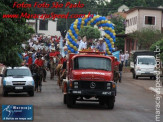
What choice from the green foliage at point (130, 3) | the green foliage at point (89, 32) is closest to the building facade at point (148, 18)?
the green foliage at point (89, 32)

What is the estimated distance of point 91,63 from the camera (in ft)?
80.5

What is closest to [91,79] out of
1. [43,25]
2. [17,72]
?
[17,72]

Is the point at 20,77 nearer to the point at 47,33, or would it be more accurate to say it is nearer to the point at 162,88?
the point at 162,88

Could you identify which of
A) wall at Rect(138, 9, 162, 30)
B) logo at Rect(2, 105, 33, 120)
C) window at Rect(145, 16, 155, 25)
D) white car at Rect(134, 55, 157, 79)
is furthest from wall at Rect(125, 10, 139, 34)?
logo at Rect(2, 105, 33, 120)

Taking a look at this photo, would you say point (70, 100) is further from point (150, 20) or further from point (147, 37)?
point (150, 20)

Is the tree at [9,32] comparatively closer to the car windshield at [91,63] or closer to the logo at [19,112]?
the car windshield at [91,63]

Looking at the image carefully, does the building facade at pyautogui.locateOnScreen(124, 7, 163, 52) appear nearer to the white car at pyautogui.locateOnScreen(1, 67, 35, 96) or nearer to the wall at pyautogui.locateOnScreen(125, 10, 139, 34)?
the wall at pyautogui.locateOnScreen(125, 10, 139, 34)

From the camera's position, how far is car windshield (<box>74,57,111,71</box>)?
24.5m

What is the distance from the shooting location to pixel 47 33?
468 ft

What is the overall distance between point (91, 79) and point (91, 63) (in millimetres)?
1070

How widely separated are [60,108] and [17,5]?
16.7 ft

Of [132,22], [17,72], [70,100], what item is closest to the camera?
[70,100]

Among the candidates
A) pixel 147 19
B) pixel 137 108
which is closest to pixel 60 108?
pixel 137 108

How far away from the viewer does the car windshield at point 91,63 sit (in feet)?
80.4
